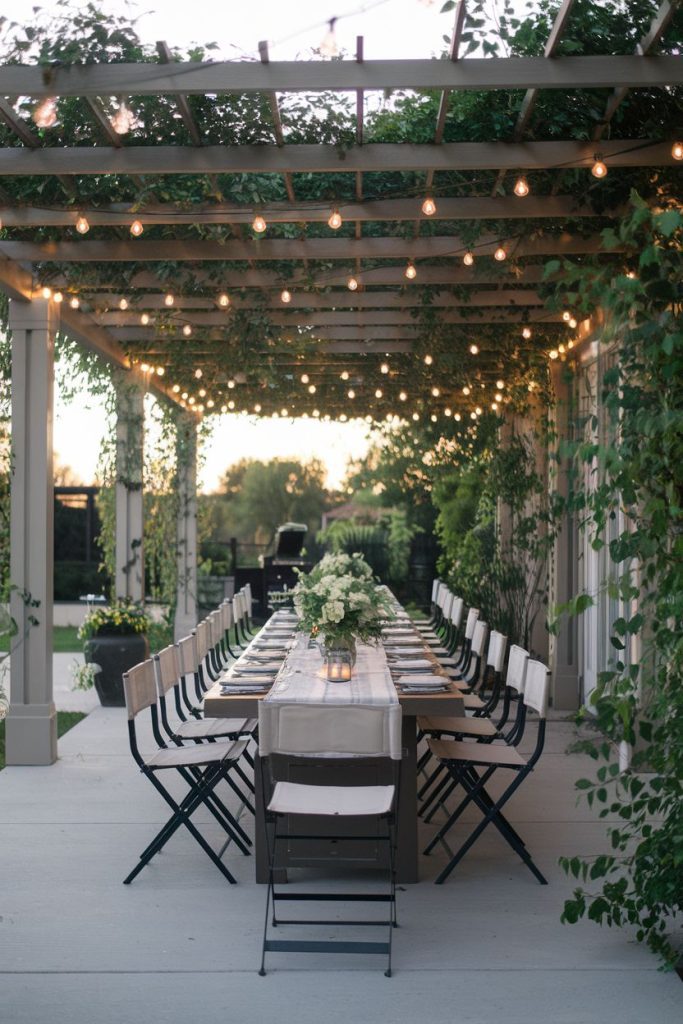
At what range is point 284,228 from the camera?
677 cm

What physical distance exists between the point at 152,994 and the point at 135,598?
25.0 feet

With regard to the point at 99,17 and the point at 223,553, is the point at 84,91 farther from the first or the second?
the point at 223,553

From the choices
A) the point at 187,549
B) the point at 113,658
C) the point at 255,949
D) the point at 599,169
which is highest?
the point at 599,169

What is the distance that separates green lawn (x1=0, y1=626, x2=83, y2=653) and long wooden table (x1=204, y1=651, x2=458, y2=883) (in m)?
8.69

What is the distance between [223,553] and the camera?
2002 centimetres

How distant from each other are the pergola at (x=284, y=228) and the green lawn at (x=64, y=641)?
325 centimetres

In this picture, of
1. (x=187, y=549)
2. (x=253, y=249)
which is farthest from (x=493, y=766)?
(x=187, y=549)

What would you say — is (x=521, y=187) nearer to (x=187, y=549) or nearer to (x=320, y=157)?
(x=320, y=157)

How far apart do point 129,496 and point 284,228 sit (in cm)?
537

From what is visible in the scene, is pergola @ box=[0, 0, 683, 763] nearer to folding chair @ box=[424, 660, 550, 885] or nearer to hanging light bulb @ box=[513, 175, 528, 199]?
hanging light bulb @ box=[513, 175, 528, 199]

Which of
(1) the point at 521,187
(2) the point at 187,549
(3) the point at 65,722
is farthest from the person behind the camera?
(2) the point at 187,549

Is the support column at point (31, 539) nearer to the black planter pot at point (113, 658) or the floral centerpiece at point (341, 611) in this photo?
the black planter pot at point (113, 658)

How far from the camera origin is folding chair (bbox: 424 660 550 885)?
507 cm

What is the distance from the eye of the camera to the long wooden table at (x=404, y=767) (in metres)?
4.99
